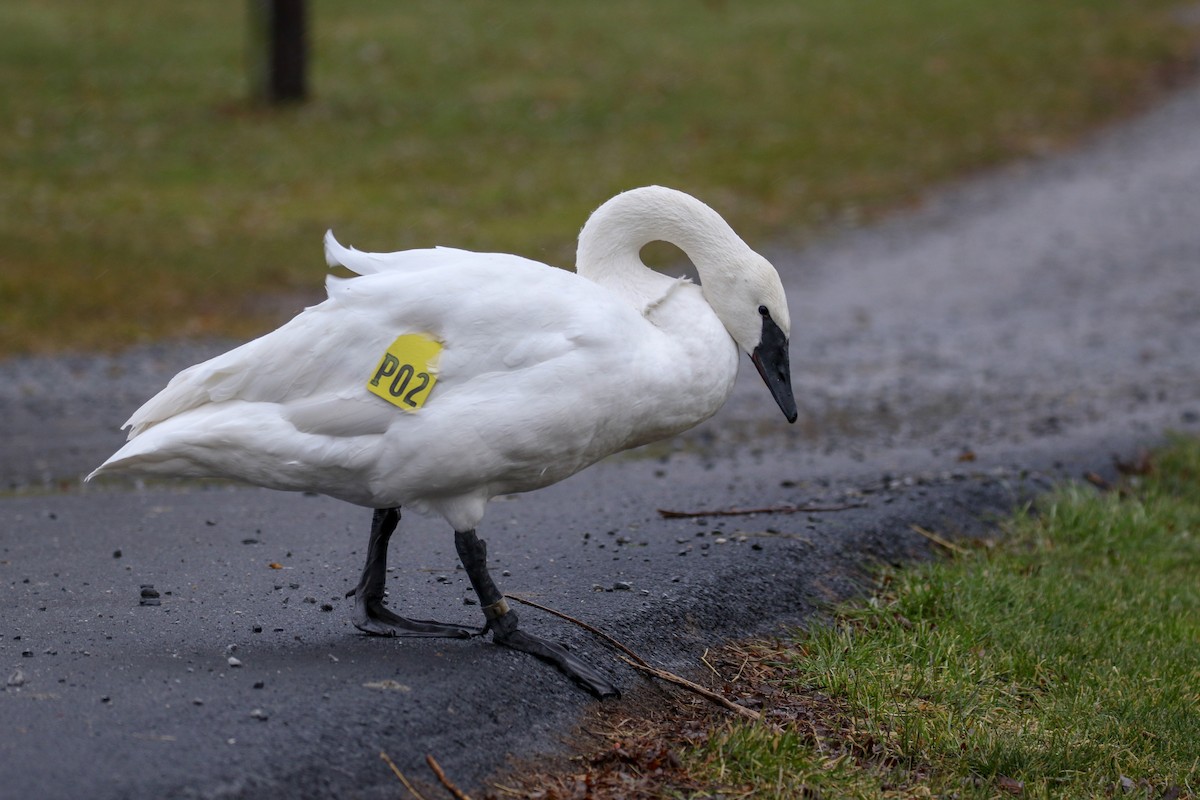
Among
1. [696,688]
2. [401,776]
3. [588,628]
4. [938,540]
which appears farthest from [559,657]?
[938,540]

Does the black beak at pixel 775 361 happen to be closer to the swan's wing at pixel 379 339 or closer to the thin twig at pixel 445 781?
the swan's wing at pixel 379 339

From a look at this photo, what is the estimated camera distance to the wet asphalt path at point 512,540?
372 centimetres

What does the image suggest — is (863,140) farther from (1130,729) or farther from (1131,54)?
(1130,729)

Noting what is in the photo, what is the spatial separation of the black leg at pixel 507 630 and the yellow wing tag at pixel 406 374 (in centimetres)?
48

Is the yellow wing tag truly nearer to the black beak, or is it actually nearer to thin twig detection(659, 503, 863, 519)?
the black beak

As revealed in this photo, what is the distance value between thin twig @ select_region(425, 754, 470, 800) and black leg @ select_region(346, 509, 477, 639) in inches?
28.3

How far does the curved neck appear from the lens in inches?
176

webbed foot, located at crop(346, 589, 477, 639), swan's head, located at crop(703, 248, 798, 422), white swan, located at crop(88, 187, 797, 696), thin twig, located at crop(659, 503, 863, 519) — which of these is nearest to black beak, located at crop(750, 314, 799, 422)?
swan's head, located at crop(703, 248, 798, 422)

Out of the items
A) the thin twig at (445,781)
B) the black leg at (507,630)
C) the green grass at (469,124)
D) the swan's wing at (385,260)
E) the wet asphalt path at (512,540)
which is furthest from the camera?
the green grass at (469,124)

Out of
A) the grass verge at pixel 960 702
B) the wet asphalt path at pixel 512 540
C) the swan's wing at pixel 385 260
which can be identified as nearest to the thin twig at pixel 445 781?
the wet asphalt path at pixel 512 540

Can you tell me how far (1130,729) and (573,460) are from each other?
6.74 ft

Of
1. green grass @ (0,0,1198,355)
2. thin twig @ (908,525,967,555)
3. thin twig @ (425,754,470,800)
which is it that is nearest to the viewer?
thin twig @ (425,754,470,800)

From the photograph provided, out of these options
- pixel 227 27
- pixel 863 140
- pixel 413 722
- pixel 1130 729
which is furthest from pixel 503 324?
pixel 227 27

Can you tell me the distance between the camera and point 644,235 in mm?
4586
